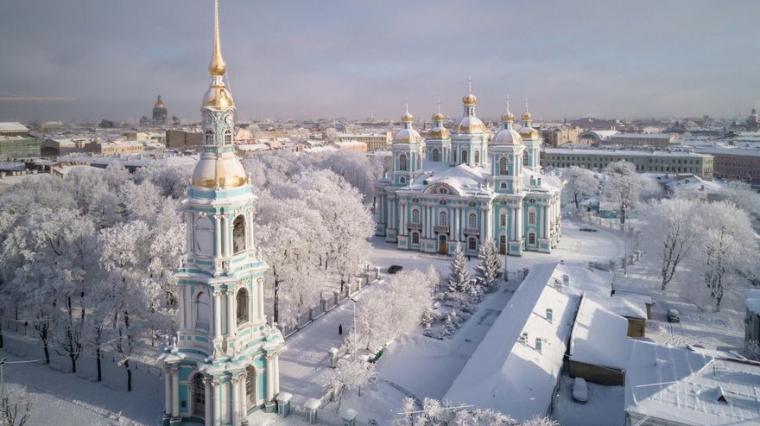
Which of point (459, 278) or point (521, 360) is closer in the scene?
point (521, 360)

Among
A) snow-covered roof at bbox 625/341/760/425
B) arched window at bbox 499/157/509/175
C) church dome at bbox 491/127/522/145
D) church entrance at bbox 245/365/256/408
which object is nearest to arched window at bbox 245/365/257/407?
church entrance at bbox 245/365/256/408

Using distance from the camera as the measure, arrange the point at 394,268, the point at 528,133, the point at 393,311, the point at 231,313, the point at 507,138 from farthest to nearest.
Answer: the point at 528,133 → the point at 507,138 → the point at 394,268 → the point at 393,311 → the point at 231,313

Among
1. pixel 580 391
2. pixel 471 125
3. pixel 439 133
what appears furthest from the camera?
pixel 439 133

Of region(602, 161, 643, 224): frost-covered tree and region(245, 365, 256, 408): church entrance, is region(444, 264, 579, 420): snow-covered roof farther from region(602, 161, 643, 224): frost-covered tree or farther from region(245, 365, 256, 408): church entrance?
region(602, 161, 643, 224): frost-covered tree

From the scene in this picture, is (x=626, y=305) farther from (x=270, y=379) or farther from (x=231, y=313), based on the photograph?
(x=231, y=313)

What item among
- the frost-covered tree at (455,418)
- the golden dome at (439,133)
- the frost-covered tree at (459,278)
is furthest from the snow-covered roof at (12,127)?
the frost-covered tree at (455,418)

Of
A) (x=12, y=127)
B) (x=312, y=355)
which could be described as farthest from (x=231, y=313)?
(x=12, y=127)

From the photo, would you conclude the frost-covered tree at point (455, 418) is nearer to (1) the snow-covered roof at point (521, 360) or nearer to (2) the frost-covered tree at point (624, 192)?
(1) the snow-covered roof at point (521, 360)
